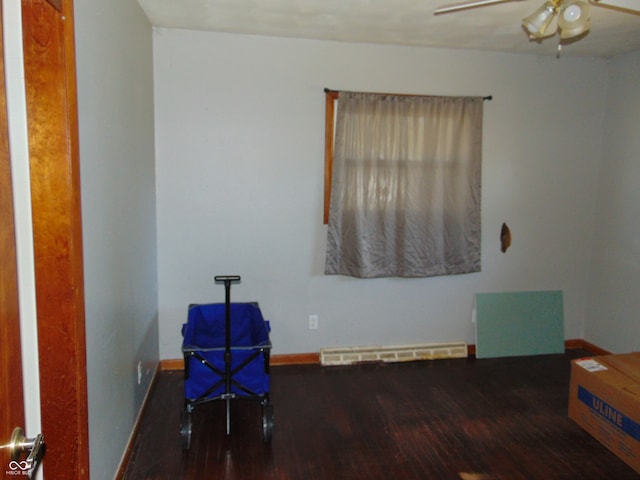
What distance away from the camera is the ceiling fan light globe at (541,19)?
6.05 ft

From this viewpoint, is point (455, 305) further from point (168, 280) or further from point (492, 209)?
point (168, 280)

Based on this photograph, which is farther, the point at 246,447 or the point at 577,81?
the point at 577,81

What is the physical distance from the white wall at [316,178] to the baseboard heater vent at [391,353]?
66mm

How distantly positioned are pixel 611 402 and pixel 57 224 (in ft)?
→ 9.20

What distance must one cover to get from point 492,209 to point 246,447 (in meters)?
2.58

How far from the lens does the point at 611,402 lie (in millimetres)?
2414

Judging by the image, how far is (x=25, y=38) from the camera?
1317mm

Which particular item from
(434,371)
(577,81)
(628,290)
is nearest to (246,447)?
(434,371)

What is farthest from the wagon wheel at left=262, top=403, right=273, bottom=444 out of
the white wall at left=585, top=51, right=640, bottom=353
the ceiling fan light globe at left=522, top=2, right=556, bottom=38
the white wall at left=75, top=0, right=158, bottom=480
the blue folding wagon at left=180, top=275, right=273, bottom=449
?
the white wall at left=585, top=51, right=640, bottom=353

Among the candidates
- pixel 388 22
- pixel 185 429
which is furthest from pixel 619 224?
pixel 185 429

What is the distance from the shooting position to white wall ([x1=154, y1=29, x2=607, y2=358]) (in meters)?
3.12

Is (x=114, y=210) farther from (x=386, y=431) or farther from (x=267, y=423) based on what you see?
(x=386, y=431)

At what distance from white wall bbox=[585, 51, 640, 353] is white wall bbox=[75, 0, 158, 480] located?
3.55m

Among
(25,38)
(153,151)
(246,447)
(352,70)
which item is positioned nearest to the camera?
(25,38)
